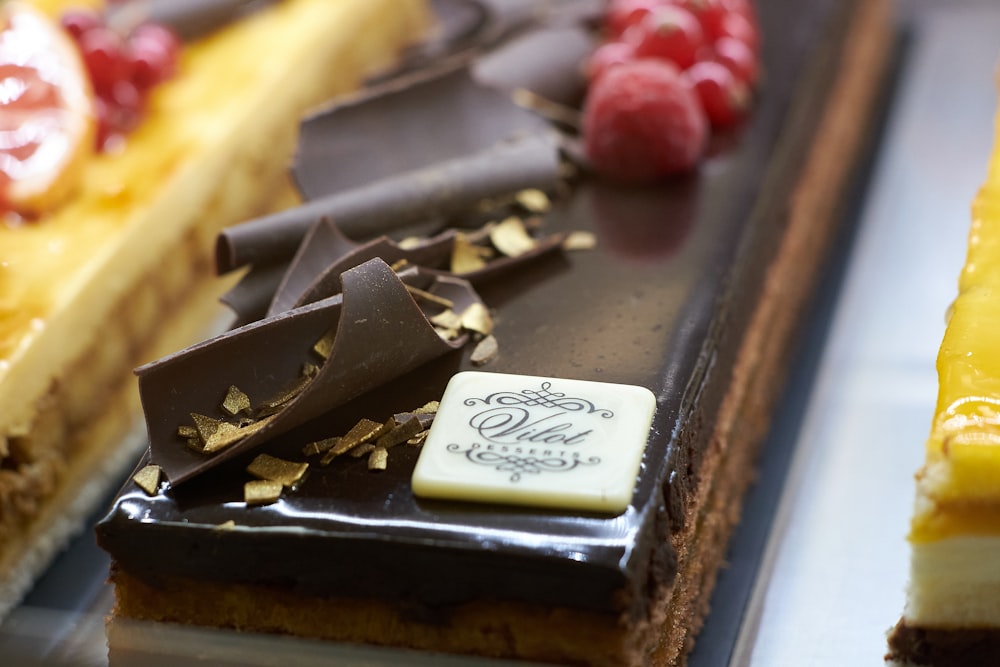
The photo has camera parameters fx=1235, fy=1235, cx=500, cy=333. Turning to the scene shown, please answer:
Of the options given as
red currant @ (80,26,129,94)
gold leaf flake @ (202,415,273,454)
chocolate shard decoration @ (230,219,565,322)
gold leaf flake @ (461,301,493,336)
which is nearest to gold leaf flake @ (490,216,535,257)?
chocolate shard decoration @ (230,219,565,322)

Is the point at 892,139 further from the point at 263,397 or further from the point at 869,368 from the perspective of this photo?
the point at 263,397

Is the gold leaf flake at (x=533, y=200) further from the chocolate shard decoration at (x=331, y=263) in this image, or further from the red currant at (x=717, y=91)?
the red currant at (x=717, y=91)

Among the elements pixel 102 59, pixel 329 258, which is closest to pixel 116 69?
pixel 102 59

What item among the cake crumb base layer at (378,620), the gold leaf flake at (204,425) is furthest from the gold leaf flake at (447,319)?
the cake crumb base layer at (378,620)

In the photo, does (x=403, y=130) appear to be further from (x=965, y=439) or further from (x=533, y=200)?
(x=965, y=439)

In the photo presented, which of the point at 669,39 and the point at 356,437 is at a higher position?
the point at 669,39

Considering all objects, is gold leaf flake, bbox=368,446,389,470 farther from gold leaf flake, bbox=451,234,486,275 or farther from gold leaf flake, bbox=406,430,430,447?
gold leaf flake, bbox=451,234,486,275
